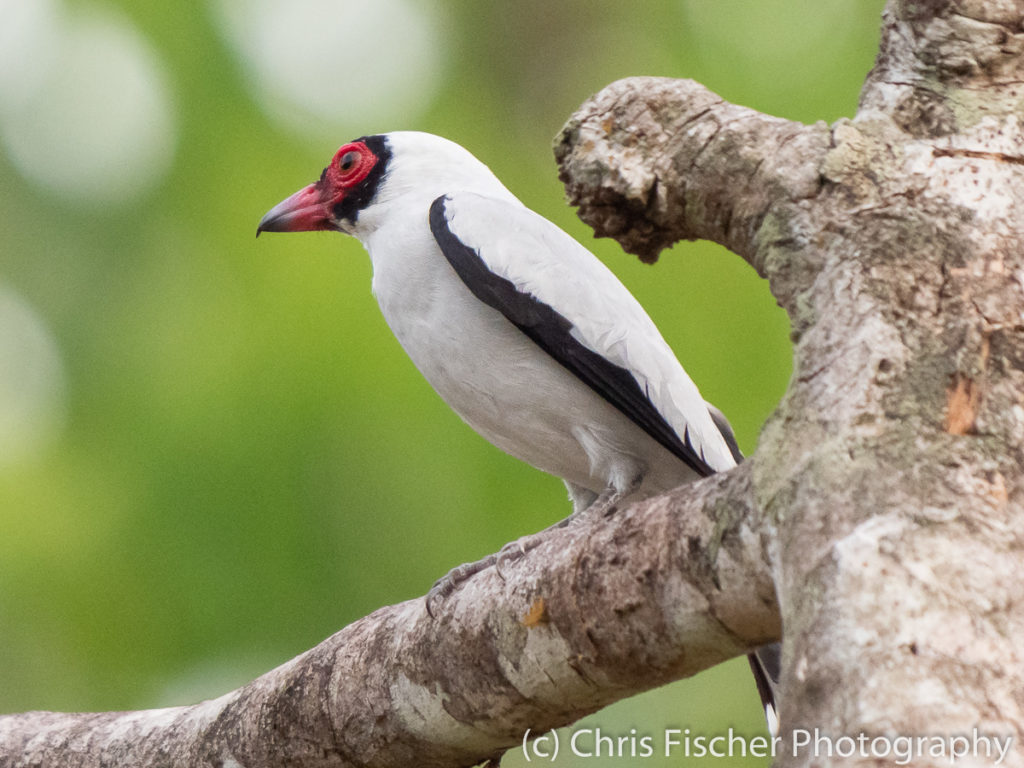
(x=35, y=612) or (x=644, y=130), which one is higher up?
(x=644, y=130)

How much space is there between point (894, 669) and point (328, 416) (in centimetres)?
419

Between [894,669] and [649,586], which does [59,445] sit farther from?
[894,669]

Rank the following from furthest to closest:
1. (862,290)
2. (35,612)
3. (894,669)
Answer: (35,612)
(862,290)
(894,669)

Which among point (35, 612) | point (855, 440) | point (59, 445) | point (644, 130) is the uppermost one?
point (644, 130)

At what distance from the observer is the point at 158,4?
6266 mm

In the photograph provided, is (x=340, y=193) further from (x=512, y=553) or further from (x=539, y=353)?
(x=512, y=553)

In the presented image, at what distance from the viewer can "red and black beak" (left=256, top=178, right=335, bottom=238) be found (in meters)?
4.42

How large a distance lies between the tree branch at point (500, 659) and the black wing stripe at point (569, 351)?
57 cm

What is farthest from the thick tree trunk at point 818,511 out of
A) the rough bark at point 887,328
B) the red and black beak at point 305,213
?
the red and black beak at point 305,213

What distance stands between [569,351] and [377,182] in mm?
1321

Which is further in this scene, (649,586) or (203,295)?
(203,295)

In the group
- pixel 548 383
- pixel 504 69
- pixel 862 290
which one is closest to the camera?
pixel 862 290

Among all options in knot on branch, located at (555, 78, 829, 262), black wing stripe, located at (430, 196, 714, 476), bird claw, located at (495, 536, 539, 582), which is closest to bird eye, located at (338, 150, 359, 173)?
black wing stripe, located at (430, 196, 714, 476)

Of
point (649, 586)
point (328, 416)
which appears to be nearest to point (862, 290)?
point (649, 586)
